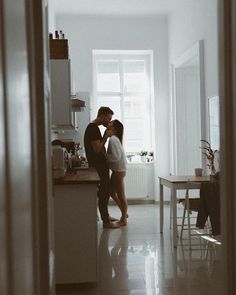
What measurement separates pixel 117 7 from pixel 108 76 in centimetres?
159

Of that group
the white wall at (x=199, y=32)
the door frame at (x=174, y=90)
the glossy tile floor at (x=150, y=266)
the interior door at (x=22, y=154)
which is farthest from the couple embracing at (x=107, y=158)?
the interior door at (x=22, y=154)

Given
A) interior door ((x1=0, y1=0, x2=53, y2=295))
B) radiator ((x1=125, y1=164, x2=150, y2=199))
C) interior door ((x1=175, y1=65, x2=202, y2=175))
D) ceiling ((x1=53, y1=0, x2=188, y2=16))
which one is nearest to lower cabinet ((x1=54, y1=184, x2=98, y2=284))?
interior door ((x1=0, y1=0, x2=53, y2=295))

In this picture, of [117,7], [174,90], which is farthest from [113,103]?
[117,7]

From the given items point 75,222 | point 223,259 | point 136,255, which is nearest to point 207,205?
point 136,255

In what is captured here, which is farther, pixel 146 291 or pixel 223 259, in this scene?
pixel 146 291

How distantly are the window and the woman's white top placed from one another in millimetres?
2878

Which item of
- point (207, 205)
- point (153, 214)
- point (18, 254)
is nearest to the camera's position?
point (18, 254)

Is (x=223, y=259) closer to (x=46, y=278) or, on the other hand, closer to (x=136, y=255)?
(x=46, y=278)

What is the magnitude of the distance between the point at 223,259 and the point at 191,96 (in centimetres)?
670

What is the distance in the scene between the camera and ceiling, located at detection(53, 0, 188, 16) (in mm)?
7816

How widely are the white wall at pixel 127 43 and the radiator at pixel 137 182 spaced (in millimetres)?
282

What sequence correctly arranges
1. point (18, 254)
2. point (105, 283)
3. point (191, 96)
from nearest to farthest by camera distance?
1. point (18, 254)
2. point (105, 283)
3. point (191, 96)

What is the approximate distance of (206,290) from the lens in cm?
361

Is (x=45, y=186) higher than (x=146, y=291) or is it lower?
higher
